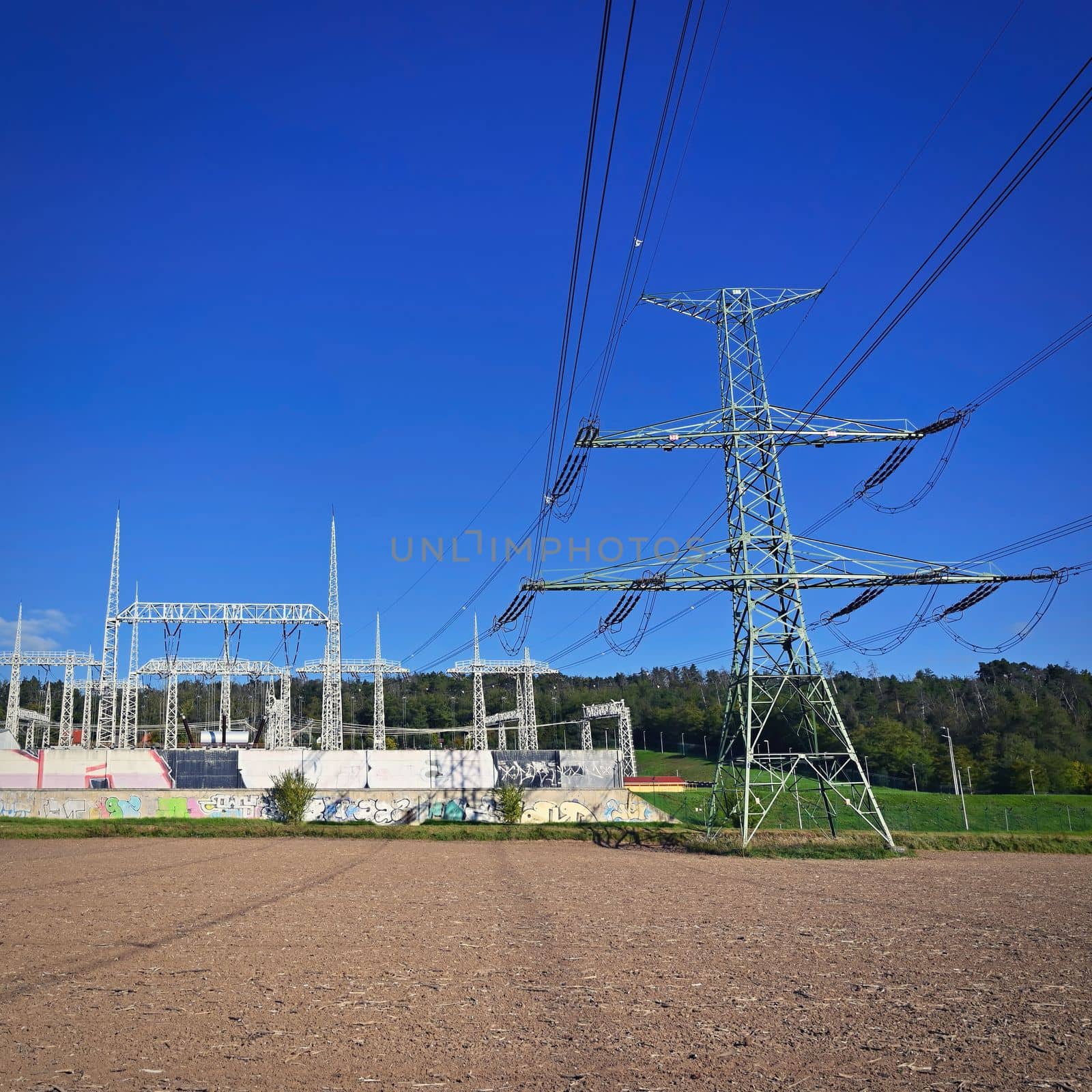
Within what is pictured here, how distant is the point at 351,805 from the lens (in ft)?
132

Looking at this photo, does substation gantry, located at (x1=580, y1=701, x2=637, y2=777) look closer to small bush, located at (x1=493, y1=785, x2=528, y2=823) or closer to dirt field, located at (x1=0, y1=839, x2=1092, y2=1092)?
small bush, located at (x1=493, y1=785, x2=528, y2=823)

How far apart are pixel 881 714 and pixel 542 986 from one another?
123m

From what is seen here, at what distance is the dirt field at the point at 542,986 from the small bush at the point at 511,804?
19514 millimetres

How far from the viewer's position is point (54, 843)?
106 ft

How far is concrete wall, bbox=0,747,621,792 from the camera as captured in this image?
4341cm

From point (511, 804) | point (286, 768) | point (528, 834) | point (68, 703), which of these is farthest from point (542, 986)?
point (68, 703)

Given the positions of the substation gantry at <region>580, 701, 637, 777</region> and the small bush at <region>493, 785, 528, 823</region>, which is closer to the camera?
the small bush at <region>493, 785, 528, 823</region>

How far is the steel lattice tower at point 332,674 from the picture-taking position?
5447 cm

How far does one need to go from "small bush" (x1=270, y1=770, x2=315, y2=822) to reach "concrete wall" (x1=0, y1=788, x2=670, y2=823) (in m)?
0.65

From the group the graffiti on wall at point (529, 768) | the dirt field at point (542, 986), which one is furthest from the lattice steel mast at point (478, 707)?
the dirt field at point (542, 986)

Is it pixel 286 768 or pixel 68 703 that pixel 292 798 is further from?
pixel 68 703

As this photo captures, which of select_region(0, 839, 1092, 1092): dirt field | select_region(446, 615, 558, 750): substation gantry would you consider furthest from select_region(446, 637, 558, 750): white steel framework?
select_region(0, 839, 1092, 1092): dirt field

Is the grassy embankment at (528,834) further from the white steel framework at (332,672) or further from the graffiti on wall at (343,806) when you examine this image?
the white steel framework at (332,672)

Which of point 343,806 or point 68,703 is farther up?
point 68,703
